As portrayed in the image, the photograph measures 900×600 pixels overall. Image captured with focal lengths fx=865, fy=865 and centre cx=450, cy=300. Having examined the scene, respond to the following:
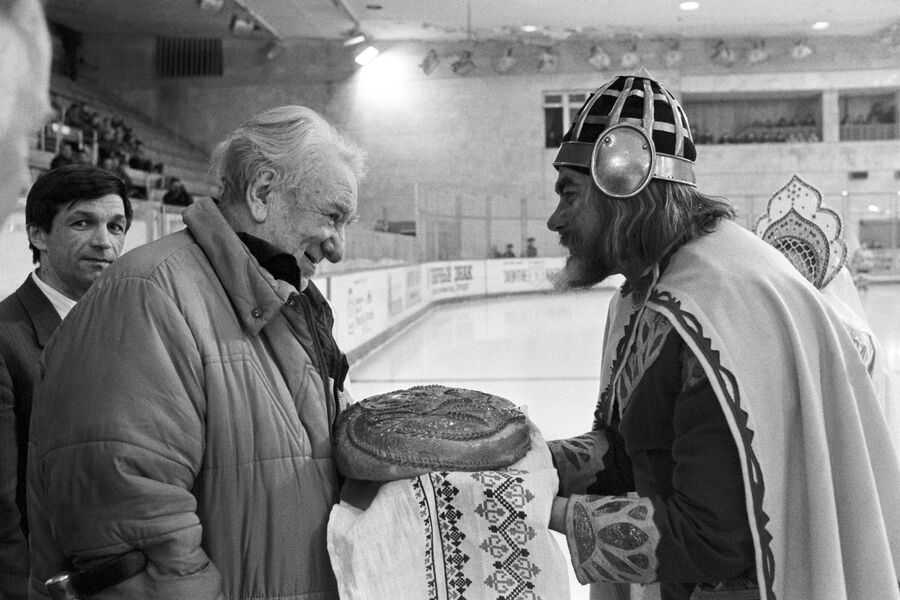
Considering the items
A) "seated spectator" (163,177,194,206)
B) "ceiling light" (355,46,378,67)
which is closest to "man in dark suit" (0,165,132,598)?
"seated spectator" (163,177,194,206)

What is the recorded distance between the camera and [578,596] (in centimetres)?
362

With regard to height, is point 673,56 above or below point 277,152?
above

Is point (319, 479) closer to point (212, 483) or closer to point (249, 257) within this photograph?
point (212, 483)

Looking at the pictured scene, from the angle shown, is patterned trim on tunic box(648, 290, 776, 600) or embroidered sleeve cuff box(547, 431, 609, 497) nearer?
patterned trim on tunic box(648, 290, 776, 600)

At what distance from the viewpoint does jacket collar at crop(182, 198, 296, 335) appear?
5.00 ft

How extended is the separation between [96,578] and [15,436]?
0.89 meters

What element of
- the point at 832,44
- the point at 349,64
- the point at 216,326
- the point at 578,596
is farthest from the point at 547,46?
the point at 216,326

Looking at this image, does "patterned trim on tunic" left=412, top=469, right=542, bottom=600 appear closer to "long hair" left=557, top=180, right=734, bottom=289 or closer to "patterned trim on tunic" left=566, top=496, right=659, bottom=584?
"patterned trim on tunic" left=566, top=496, right=659, bottom=584

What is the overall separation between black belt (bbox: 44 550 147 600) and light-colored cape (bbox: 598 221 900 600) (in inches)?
39.7

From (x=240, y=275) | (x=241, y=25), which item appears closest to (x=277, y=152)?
(x=240, y=275)

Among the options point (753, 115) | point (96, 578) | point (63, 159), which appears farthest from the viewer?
point (753, 115)

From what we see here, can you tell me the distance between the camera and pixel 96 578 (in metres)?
1.36

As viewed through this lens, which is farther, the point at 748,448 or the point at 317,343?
the point at 317,343

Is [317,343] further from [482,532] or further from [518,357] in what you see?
[518,357]
